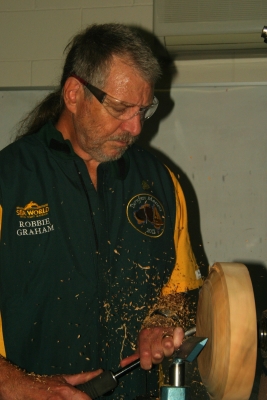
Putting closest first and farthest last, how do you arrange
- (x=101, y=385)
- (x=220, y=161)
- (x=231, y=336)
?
1. (x=231, y=336)
2. (x=101, y=385)
3. (x=220, y=161)

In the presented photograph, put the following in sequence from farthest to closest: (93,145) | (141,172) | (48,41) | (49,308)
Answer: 1. (48,41)
2. (141,172)
3. (93,145)
4. (49,308)

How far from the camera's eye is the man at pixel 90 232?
159 cm

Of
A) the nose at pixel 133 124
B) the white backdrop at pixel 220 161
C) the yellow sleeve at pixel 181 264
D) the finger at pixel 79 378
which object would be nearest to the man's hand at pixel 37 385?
the finger at pixel 79 378

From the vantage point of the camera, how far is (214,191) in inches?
104

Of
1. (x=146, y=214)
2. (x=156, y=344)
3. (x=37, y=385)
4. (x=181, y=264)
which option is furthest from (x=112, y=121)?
(x=37, y=385)

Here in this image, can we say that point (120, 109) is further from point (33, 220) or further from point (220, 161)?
point (220, 161)

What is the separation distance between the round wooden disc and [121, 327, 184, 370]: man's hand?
0.34 feet

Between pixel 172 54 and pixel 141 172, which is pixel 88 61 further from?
pixel 172 54

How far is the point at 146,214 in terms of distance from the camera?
5.82 ft

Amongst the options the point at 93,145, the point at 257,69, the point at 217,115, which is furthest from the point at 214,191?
the point at 93,145

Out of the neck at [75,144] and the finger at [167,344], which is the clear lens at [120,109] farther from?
the finger at [167,344]

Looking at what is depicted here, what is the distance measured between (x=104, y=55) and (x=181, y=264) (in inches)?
27.6

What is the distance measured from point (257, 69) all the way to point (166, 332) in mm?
1731

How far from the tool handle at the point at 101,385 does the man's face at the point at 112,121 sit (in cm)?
69
